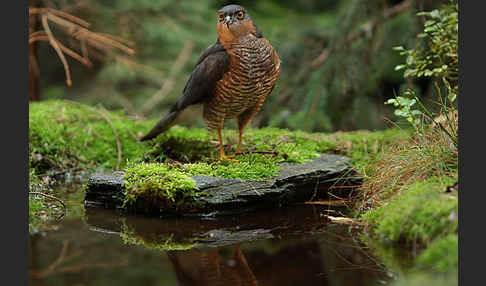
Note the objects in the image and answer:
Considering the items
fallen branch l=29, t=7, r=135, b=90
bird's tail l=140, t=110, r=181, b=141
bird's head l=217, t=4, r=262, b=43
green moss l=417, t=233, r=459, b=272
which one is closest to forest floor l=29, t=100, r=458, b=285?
green moss l=417, t=233, r=459, b=272

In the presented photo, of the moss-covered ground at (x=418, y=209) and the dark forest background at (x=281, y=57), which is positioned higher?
the dark forest background at (x=281, y=57)

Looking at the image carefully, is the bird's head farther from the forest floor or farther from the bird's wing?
the forest floor

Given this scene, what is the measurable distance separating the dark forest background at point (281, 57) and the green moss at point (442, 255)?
192cm

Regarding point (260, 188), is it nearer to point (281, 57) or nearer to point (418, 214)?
point (418, 214)

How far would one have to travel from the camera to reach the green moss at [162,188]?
3039 mm

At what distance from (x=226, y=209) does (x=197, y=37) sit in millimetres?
4790

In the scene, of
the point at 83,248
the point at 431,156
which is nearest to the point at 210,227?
the point at 83,248

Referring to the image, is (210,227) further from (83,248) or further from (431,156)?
(431,156)

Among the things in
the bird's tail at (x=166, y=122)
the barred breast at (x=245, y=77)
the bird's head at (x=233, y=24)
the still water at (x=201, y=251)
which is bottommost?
the still water at (x=201, y=251)

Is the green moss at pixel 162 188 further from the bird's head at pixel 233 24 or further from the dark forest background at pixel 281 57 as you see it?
the dark forest background at pixel 281 57

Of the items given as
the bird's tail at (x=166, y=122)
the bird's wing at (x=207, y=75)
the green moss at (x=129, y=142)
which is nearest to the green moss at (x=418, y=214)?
the green moss at (x=129, y=142)

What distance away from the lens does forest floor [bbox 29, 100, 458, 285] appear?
2297 millimetres

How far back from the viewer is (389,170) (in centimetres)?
310

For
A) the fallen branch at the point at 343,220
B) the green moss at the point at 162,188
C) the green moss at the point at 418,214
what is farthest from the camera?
the green moss at the point at 162,188
